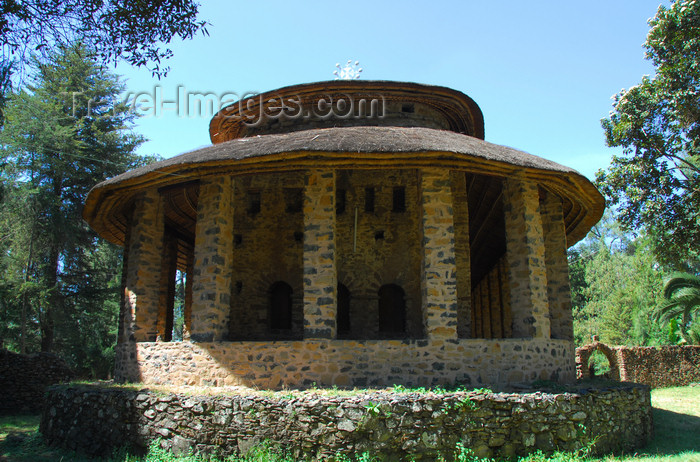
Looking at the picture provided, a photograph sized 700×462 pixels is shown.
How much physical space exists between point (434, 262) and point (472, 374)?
6.44 feet

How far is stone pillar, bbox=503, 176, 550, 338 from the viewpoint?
9445mm

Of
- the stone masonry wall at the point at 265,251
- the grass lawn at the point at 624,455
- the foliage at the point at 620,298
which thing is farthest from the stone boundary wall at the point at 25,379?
the foliage at the point at 620,298

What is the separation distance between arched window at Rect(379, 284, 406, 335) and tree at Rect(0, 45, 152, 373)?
13658 mm

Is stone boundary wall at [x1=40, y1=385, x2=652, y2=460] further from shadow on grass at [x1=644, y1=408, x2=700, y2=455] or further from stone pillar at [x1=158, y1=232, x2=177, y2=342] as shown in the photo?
A: stone pillar at [x1=158, y1=232, x2=177, y2=342]

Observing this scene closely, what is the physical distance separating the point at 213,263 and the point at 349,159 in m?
3.15

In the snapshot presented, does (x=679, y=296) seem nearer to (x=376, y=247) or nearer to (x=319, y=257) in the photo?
(x=376, y=247)

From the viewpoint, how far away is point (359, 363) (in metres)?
8.31

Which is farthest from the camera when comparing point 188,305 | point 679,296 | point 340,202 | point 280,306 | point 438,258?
point 679,296

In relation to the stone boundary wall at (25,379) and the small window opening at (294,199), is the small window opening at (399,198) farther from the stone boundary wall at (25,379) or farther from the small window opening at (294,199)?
the stone boundary wall at (25,379)

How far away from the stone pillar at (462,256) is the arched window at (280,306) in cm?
418

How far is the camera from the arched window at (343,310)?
39.9 feet

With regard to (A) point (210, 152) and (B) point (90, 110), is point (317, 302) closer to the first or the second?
(A) point (210, 152)

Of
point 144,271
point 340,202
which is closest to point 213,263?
point 144,271

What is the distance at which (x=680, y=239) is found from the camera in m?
15.9
